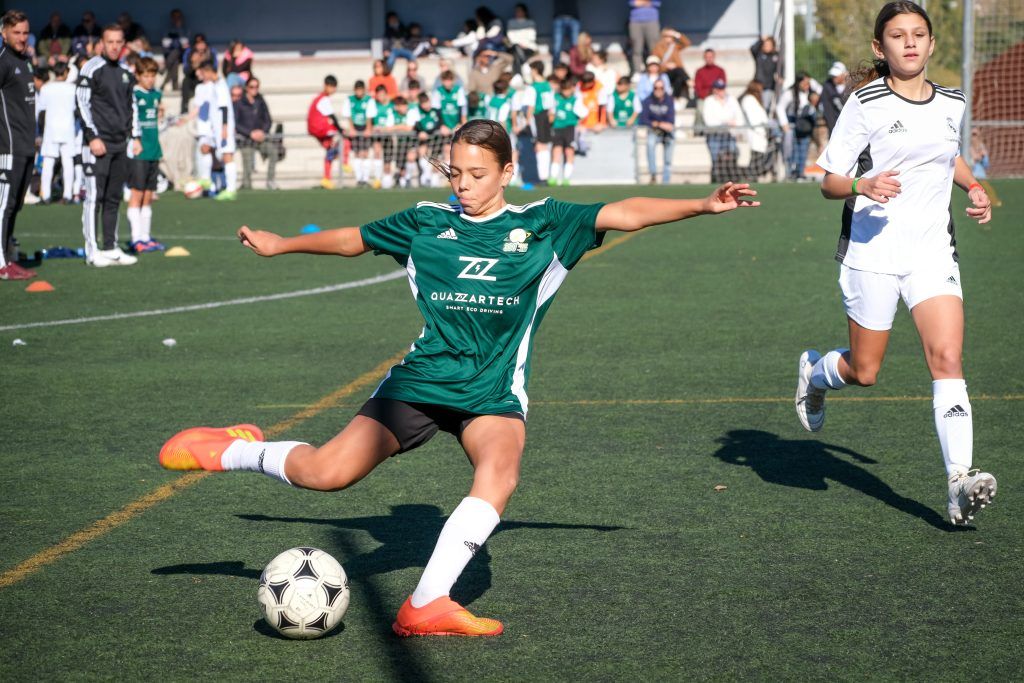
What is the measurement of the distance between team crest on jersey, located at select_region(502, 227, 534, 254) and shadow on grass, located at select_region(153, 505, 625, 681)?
3.80 feet

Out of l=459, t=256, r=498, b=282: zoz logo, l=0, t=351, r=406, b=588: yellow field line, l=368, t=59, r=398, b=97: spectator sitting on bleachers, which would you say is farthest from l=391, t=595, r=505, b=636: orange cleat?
l=368, t=59, r=398, b=97: spectator sitting on bleachers

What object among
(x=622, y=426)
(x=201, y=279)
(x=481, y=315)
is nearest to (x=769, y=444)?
(x=622, y=426)

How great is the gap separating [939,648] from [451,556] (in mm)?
1485

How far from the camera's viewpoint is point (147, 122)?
16.1 metres

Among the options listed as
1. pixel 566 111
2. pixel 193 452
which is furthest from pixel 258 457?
pixel 566 111

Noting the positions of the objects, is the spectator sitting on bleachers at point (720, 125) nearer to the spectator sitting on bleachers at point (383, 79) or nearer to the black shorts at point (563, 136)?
the black shorts at point (563, 136)

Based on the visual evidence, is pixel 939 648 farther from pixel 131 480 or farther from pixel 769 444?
pixel 131 480

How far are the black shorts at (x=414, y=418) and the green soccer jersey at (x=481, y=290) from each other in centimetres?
3

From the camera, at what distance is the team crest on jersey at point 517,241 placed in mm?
4711

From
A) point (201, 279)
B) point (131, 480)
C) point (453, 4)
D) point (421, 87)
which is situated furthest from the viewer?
point (453, 4)

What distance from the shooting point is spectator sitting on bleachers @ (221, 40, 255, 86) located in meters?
30.8

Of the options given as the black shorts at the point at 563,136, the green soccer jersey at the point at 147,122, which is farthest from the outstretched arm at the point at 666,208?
the black shorts at the point at 563,136

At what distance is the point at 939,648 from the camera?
4.12m

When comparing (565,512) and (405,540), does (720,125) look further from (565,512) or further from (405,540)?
(405,540)
